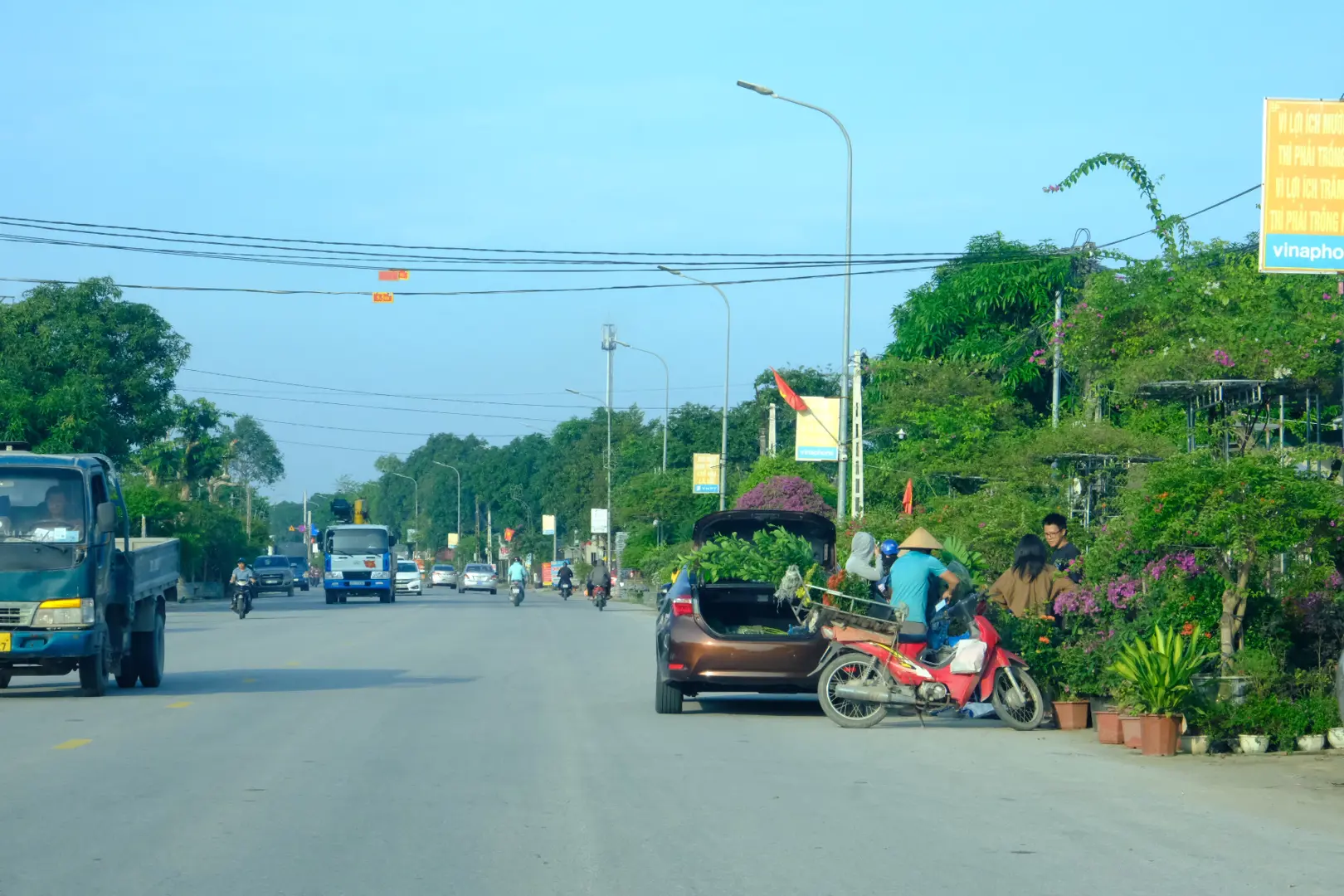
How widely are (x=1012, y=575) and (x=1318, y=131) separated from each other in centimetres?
472

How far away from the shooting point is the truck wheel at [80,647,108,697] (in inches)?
625

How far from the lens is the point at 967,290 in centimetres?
4325

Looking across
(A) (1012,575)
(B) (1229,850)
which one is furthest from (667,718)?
(B) (1229,850)

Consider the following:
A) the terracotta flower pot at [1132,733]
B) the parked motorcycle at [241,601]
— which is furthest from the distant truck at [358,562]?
the terracotta flower pot at [1132,733]

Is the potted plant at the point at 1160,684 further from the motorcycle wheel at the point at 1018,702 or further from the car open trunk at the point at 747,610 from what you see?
the car open trunk at the point at 747,610

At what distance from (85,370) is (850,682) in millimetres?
40902

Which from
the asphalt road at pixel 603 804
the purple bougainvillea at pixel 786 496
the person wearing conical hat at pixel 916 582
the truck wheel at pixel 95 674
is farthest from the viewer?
the purple bougainvillea at pixel 786 496

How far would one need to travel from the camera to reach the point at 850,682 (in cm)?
1368

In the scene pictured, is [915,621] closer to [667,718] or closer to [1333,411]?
[667,718]

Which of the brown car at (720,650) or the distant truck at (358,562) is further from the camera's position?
the distant truck at (358,562)

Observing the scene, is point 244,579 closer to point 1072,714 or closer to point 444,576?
point 1072,714

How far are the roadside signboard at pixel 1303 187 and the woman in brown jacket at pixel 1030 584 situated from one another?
3455 mm

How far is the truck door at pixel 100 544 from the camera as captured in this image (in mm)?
15672

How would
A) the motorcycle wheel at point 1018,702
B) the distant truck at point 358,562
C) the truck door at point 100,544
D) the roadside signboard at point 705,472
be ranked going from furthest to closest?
the distant truck at point 358,562
the roadside signboard at point 705,472
the truck door at point 100,544
the motorcycle wheel at point 1018,702
